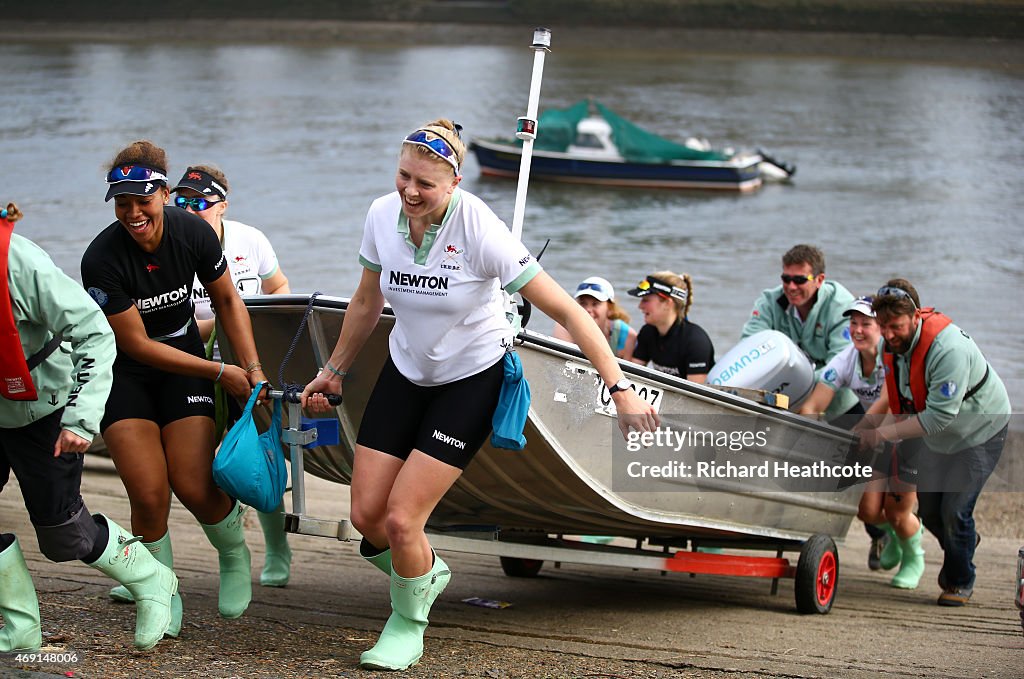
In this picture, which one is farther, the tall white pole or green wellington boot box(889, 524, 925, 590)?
green wellington boot box(889, 524, 925, 590)

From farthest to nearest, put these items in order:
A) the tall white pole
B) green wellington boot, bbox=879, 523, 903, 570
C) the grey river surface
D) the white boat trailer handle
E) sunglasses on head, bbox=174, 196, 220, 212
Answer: the grey river surface
green wellington boot, bbox=879, 523, 903, 570
sunglasses on head, bbox=174, 196, 220, 212
the tall white pole
the white boat trailer handle

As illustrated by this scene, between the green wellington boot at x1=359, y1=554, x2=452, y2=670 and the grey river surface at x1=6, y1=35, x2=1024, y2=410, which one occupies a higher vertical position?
the grey river surface at x1=6, y1=35, x2=1024, y2=410

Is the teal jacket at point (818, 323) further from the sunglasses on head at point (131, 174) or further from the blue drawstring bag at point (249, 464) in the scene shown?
the sunglasses on head at point (131, 174)

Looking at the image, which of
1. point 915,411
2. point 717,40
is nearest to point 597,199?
point 915,411

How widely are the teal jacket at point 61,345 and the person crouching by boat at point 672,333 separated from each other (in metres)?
3.33

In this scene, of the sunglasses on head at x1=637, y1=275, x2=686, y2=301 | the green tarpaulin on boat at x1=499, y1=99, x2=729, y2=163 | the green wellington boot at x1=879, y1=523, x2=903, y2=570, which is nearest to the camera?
the sunglasses on head at x1=637, y1=275, x2=686, y2=301

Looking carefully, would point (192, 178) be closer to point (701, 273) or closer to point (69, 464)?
point (69, 464)

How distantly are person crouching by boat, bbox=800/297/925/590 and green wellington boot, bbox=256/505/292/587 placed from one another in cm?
266

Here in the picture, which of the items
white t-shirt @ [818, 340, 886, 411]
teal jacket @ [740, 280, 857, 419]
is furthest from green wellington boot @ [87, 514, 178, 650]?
teal jacket @ [740, 280, 857, 419]

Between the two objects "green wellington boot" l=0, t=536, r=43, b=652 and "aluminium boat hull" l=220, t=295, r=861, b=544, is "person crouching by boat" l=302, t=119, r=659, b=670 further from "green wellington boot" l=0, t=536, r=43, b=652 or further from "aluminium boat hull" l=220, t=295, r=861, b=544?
"green wellington boot" l=0, t=536, r=43, b=652

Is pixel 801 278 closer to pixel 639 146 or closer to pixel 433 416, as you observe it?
Answer: pixel 433 416

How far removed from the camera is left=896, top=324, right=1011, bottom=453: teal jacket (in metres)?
6.03

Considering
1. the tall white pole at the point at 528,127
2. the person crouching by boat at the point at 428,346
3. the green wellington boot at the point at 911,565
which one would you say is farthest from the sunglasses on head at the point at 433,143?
the green wellington boot at the point at 911,565

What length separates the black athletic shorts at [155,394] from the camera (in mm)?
4699
